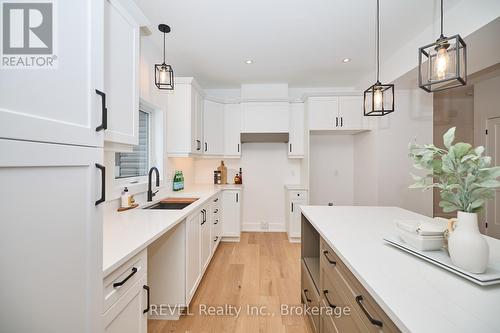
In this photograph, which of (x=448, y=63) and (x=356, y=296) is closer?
(x=356, y=296)

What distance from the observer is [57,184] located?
0.61m

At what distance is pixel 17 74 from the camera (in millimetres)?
530

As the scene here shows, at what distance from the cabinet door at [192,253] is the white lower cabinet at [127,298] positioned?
656 mm

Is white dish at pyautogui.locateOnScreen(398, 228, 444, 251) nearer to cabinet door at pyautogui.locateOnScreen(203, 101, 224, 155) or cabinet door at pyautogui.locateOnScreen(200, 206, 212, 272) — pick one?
cabinet door at pyautogui.locateOnScreen(200, 206, 212, 272)

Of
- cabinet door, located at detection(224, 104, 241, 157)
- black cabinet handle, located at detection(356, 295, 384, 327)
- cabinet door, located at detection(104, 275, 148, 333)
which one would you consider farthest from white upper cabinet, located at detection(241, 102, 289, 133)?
black cabinet handle, located at detection(356, 295, 384, 327)

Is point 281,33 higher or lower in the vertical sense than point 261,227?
higher

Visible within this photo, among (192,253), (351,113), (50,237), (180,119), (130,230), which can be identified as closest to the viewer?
(50,237)

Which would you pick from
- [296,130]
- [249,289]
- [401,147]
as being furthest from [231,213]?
[401,147]

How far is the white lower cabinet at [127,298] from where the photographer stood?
88 centimetres

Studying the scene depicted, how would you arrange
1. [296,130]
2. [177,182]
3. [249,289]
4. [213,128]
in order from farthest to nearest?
[296,130] < [213,128] < [177,182] < [249,289]

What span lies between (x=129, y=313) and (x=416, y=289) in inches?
48.2

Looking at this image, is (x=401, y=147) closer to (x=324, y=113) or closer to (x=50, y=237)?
(x=324, y=113)

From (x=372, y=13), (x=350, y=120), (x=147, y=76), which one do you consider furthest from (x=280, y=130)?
(x=147, y=76)

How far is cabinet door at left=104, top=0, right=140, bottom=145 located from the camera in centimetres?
118
